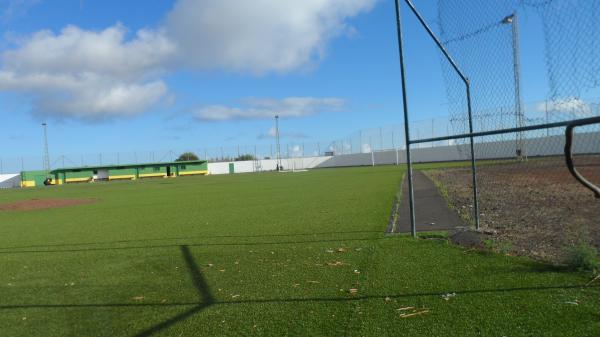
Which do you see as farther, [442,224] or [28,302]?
[442,224]

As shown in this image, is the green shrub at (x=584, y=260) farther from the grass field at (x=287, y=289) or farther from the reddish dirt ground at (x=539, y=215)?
the reddish dirt ground at (x=539, y=215)

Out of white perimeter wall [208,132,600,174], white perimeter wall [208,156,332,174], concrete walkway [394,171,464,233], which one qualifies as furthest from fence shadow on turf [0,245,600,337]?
white perimeter wall [208,156,332,174]

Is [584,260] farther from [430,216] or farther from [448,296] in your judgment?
[430,216]

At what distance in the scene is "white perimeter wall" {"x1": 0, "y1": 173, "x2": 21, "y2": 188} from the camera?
72537mm

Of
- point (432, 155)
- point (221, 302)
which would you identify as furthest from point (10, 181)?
point (221, 302)

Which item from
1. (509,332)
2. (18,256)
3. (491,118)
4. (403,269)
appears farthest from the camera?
(18,256)

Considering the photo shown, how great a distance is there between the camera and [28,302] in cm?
529

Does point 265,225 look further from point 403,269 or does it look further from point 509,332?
point 509,332

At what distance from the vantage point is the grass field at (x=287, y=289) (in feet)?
13.2

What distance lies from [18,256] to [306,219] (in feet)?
20.3

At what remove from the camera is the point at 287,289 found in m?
5.23

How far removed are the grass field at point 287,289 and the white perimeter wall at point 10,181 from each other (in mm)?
75197

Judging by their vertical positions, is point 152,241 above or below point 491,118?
below

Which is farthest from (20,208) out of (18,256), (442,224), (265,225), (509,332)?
(509,332)
